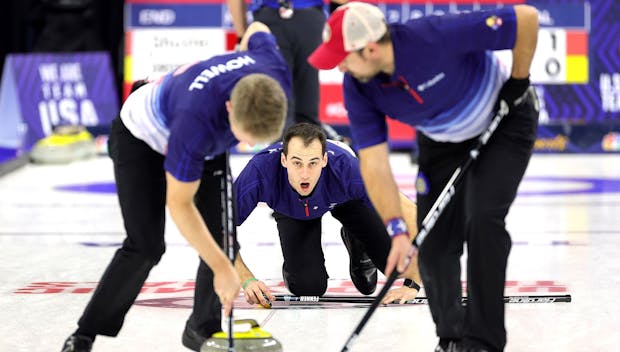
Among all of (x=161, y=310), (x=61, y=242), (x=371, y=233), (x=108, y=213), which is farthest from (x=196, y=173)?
(x=108, y=213)

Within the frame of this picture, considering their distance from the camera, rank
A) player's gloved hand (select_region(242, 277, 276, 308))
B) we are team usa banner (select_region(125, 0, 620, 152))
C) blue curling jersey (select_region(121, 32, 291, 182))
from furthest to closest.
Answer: we are team usa banner (select_region(125, 0, 620, 152)), player's gloved hand (select_region(242, 277, 276, 308)), blue curling jersey (select_region(121, 32, 291, 182))

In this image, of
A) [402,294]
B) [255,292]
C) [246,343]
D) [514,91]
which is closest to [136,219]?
[246,343]

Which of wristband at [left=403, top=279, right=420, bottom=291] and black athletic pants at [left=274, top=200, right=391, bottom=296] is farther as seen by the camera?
black athletic pants at [left=274, top=200, right=391, bottom=296]

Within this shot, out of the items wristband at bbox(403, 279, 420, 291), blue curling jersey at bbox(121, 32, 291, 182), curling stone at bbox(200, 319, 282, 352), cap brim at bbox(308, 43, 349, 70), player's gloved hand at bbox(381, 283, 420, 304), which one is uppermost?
cap brim at bbox(308, 43, 349, 70)

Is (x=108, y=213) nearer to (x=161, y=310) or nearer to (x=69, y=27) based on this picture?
(x=161, y=310)

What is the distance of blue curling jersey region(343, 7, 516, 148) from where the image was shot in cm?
374

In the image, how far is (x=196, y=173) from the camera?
140 inches

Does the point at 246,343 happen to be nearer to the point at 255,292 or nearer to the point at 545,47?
the point at 255,292

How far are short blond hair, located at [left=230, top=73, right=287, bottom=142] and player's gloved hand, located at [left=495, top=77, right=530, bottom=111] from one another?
0.84 meters

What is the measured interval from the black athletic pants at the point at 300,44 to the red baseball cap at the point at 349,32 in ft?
8.80

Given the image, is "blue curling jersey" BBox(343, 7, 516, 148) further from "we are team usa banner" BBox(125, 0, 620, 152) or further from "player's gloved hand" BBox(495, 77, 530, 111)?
"we are team usa banner" BBox(125, 0, 620, 152)

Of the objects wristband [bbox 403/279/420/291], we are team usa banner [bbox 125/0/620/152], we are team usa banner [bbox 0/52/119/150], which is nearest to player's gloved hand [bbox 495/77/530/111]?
wristband [bbox 403/279/420/291]

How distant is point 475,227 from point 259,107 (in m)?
0.92

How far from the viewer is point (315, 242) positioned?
18.3 ft
